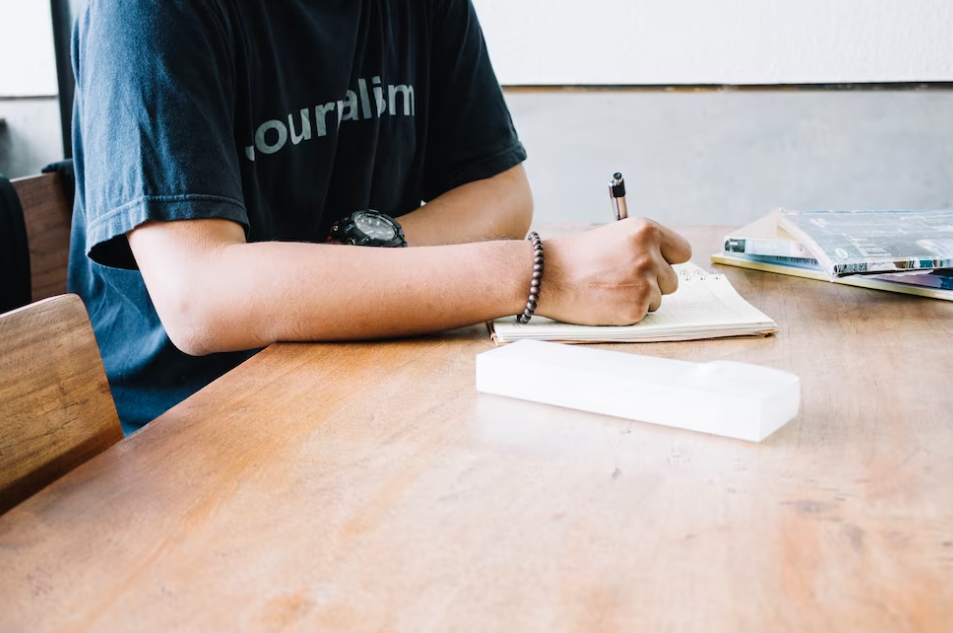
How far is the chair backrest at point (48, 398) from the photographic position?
2.09 feet

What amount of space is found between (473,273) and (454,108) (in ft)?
2.13

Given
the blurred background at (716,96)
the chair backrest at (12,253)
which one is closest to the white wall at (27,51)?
the blurred background at (716,96)

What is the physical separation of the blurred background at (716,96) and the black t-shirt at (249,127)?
107 cm

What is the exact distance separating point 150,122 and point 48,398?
370 millimetres

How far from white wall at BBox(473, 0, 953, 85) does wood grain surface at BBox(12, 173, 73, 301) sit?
57.7 inches

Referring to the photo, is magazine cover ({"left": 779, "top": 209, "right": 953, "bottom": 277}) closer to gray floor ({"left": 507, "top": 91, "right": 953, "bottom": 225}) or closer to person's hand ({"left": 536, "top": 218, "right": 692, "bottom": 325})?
person's hand ({"left": 536, "top": 218, "right": 692, "bottom": 325})

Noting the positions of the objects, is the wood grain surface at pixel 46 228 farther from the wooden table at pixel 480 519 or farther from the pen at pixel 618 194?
the pen at pixel 618 194

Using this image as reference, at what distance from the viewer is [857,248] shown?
1.12 meters

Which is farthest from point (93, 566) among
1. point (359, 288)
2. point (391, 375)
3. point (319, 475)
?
point (359, 288)

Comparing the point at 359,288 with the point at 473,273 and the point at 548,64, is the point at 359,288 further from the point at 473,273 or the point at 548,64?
the point at 548,64

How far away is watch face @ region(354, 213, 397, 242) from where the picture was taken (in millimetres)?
1168

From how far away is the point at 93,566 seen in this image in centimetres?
50

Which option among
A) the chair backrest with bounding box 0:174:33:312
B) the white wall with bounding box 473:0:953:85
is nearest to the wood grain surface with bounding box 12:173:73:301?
the chair backrest with bounding box 0:174:33:312

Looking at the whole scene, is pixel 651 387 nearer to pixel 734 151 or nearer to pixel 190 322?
pixel 190 322
